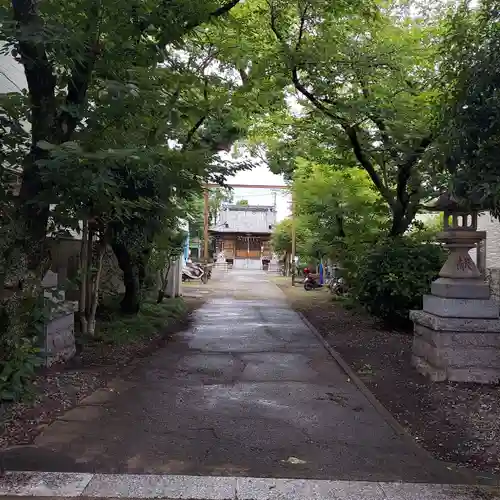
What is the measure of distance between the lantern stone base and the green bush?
10.4 ft

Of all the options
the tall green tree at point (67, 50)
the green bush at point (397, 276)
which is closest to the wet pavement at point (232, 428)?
the tall green tree at point (67, 50)

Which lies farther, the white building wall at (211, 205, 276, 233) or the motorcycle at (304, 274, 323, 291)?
the white building wall at (211, 205, 276, 233)

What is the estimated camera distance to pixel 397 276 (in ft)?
34.8

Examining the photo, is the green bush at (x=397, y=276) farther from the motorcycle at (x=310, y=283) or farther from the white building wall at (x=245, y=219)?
the white building wall at (x=245, y=219)

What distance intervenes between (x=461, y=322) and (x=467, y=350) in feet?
1.25

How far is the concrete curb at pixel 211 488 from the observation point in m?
3.93

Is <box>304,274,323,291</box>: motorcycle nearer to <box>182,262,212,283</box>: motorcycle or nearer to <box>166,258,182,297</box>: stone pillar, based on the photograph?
<box>182,262,212,283</box>: motorcycle

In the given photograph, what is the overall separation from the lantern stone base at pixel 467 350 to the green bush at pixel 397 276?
10.4 feet

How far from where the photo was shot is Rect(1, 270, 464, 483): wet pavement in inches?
176

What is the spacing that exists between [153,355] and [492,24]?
Answer: 23.3 ft

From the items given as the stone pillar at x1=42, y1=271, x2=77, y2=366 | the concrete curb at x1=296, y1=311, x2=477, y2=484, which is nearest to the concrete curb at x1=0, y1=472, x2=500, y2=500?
the concrete curb at x1=296, y1=311, x2=477, y2=484

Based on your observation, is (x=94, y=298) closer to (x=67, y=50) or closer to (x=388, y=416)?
(x=67, y=50)

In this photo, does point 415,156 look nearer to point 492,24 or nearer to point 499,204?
point 492,24

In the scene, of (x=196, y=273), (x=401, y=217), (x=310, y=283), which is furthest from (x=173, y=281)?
(x=196, y=273)
